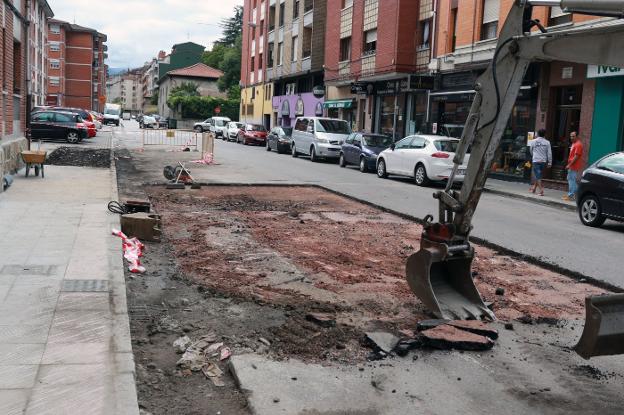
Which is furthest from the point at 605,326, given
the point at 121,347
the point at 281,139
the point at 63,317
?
the point at 281,139

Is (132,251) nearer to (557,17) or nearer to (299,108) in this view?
(557,17)

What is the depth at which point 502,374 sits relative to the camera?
488 cm

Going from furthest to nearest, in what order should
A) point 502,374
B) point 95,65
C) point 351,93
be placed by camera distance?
point 95,65 < point 351,93 < point 502,374

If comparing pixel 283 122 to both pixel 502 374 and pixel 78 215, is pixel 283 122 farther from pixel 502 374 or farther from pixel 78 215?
pixel 502 374

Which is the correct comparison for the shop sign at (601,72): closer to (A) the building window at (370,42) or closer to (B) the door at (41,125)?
(A) the building window at (370,42)

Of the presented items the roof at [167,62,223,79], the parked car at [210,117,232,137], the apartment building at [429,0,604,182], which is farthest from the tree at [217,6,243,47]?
the apartment building at [429,0,604,182]

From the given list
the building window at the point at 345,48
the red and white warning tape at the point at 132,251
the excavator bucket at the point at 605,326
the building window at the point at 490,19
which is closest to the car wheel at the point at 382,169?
the building window at the point at 490,19

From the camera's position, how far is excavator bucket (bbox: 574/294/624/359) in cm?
392

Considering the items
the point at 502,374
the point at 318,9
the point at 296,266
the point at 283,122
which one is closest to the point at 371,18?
the point at 318,9

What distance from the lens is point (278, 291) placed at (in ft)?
22.9

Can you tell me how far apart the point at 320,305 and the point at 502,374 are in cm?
206

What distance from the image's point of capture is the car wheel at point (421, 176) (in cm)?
2017

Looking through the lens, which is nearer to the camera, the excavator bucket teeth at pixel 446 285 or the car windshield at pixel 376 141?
the excavator bucket teeth at pixel 446 285

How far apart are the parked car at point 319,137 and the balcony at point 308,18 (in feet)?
47.1
